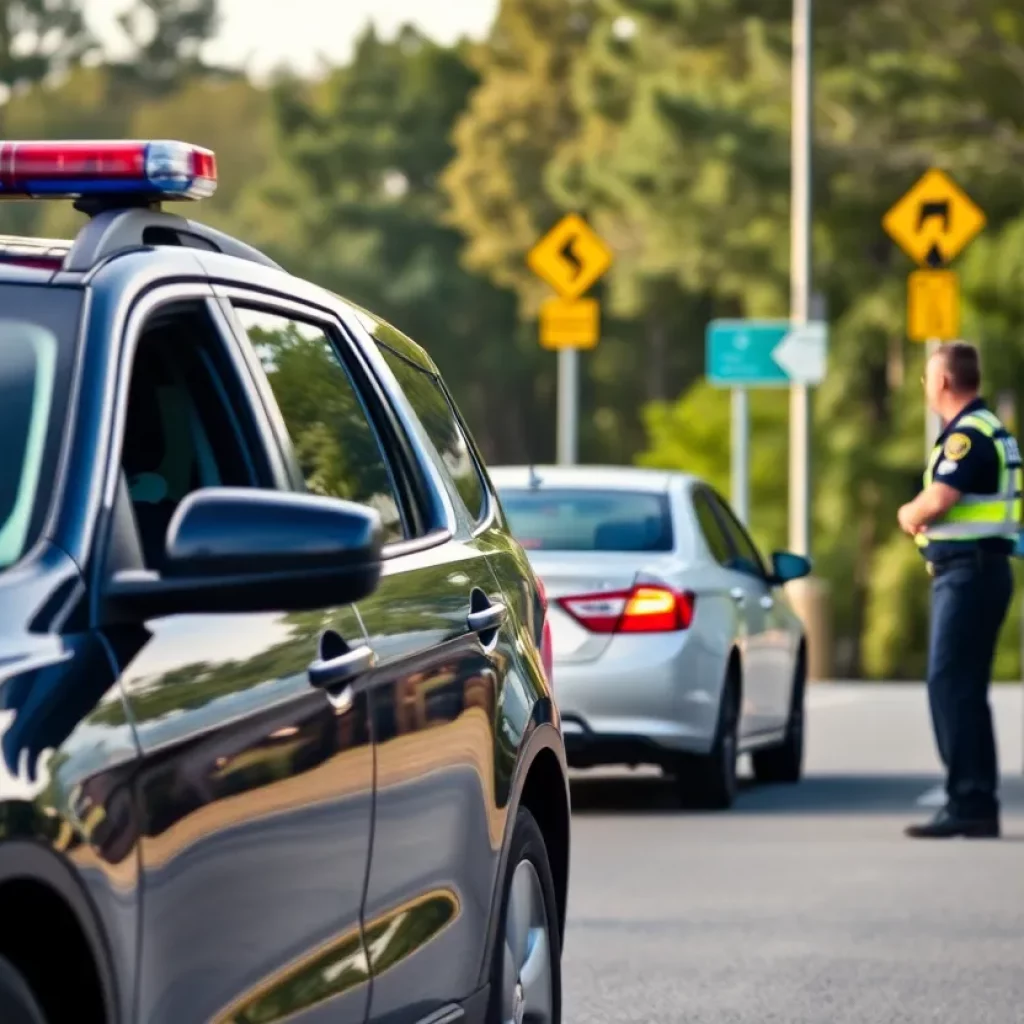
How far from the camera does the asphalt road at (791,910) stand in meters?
8.32

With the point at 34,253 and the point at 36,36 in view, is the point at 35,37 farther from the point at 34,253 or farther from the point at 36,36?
the point at 34,253

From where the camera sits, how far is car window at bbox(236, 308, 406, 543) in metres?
5.01

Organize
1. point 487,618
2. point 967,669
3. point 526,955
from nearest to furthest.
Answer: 1. point 487,618
2. point 526,955
3. point 967,669

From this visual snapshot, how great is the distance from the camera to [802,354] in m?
26.2

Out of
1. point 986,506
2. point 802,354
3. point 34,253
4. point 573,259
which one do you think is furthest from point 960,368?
point 802,354

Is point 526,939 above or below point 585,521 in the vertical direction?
above

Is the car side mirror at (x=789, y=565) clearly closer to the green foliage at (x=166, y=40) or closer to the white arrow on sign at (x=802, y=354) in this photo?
the white arrow on sign at (x=802, y=354)

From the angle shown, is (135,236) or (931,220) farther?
(931,220)

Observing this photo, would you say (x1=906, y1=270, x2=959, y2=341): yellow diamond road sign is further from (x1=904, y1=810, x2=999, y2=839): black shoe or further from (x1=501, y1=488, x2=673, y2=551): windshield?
(x1=904, y1=810, x2=999, y2=839): black shoe

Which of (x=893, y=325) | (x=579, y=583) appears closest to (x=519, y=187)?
(x=893, y=325)

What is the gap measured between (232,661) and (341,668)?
1.26 ft

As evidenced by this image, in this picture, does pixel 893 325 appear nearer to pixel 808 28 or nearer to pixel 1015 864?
pixel 808 28

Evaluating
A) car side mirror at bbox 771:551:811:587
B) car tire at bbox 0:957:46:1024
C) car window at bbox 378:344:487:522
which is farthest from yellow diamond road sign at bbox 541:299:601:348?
car tire at bbox 0:957:46:1024

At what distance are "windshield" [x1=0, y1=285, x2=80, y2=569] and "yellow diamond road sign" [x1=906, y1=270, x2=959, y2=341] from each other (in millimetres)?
22530
